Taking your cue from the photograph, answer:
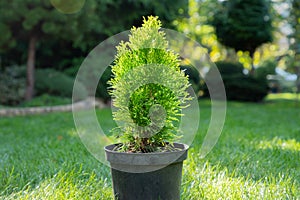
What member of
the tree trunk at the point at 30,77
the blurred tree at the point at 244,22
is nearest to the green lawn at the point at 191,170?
the tree trunk at the point at 30,77

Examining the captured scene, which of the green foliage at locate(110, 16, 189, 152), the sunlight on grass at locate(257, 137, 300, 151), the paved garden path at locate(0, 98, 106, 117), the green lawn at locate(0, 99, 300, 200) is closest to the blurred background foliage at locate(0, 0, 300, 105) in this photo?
the paved garden path at locate(0, 98, 106, 117)

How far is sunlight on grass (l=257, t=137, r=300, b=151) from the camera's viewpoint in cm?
357

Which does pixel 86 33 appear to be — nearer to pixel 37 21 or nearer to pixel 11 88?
pixel 11 88

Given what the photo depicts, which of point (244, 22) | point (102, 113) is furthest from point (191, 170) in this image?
point (244, 22)

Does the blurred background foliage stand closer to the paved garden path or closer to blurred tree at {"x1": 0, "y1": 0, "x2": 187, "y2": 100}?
blurred tree at {"x1": 0, "y1": 0, "x2": 187, "y2": 100}

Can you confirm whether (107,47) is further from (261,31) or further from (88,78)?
(261,31)

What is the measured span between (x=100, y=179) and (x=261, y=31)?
9796 mm

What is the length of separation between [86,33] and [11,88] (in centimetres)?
271

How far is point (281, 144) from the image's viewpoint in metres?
3.80

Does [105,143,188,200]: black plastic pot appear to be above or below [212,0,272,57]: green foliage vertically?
below

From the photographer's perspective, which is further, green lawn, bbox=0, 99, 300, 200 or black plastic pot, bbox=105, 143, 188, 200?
green lawn, bbox=0, 99, 300, 200

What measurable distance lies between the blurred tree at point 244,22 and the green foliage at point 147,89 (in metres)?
9.68

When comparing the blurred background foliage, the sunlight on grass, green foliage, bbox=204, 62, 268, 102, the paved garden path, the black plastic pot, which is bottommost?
the sunlight on grass

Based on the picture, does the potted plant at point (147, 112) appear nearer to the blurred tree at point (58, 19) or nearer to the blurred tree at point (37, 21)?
the blurred tree at point (58, 19)
